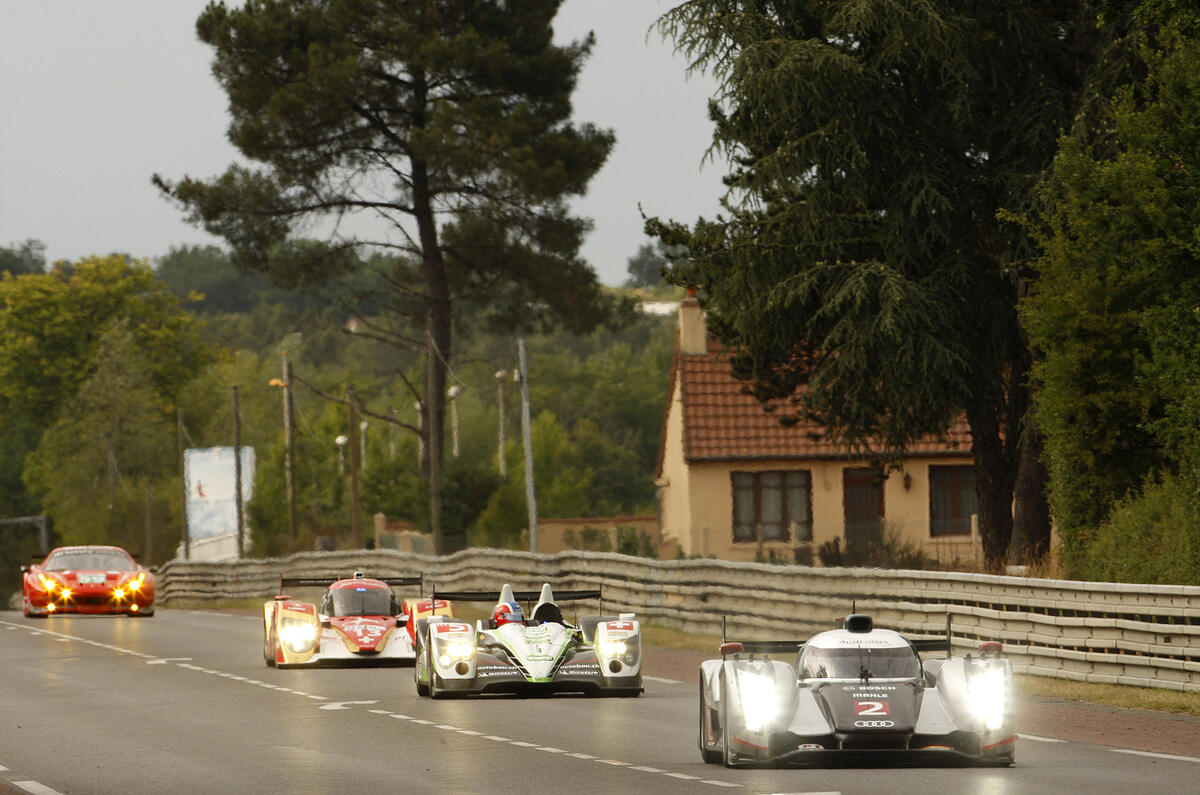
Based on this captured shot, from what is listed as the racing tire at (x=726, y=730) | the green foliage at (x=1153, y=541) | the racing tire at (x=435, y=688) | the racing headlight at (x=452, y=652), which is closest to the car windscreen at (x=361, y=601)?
the racing tire at (x=435, y=688)

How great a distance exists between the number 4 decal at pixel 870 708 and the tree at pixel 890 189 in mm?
18301

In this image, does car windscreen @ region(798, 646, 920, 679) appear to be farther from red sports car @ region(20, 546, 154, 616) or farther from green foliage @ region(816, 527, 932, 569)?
red sports car @ region(20, 546, 154, 616)

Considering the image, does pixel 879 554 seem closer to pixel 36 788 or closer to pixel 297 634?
pixel 297 634

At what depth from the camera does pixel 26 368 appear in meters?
111

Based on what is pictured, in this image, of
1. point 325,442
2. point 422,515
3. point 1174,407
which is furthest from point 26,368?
point 1174,407

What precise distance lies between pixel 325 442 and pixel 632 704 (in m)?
82.4

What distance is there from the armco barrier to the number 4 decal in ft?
20.4

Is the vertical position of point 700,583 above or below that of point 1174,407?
below

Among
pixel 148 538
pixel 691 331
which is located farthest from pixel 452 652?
pixel 148 538

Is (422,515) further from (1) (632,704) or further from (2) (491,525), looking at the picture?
(1) (632,704)

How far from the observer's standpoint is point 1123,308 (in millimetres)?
27141

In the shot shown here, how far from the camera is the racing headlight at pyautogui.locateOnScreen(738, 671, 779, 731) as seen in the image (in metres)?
13.2

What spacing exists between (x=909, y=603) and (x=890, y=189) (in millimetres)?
10868

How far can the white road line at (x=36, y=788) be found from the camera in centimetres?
1277
